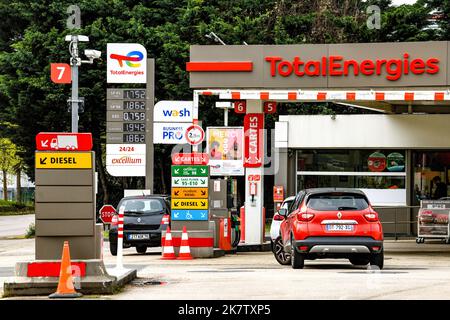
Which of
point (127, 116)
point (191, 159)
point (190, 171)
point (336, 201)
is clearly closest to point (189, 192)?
point (190, 171)

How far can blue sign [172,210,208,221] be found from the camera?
2545 centimetres

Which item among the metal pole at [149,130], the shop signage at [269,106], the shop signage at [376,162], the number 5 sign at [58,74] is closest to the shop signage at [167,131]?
the metal pole at [149,130]

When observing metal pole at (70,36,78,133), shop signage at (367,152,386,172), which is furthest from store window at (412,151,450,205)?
metal pole at (70,36,78,133)

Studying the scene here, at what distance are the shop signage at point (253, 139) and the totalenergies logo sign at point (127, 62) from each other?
22.2 ft

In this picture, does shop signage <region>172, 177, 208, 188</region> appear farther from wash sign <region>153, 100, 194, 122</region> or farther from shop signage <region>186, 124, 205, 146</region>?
wash sign <region>153, 100, 194, 122</region>

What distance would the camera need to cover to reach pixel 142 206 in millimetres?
28188

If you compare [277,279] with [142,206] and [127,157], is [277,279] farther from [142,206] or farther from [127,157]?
[127,157]

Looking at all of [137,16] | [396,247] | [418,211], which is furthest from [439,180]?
[137,16]

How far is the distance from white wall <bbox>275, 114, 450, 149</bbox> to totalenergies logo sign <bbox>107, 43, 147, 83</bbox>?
487 cm

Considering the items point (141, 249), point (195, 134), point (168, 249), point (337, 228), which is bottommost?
point (141, 249)

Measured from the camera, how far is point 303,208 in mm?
19469

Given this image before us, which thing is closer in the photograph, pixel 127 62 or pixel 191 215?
pixel 191 215

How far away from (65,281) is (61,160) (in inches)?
80.5
